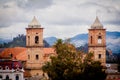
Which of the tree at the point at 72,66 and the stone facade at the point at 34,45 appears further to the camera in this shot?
the stone facade at the point at 34,45

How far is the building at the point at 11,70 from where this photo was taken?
41531mm

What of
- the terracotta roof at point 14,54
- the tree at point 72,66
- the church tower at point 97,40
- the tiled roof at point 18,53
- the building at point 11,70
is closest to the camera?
the tree at point 72,66

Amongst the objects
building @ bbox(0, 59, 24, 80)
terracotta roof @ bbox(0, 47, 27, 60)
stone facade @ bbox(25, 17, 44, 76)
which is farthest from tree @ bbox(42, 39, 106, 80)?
terracotta roof @ bbox(0, 47, 27, 60)

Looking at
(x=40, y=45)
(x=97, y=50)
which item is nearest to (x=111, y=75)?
(x=97, y=50)

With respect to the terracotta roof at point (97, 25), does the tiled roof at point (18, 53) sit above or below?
below

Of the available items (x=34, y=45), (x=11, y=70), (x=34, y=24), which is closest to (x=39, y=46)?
(x=34, y=45)

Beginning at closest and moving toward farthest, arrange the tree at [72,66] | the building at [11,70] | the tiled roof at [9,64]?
the tree at [72,66] → the building at [11,70] → the tiled roof at [9,64]

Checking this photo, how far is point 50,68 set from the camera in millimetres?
38469

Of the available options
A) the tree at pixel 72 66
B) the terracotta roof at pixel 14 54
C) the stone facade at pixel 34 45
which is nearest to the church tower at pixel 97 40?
the stone facade at pixel 34 45

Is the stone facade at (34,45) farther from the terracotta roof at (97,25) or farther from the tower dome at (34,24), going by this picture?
the terracotta roof at (97,25)

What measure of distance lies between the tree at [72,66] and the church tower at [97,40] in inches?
319

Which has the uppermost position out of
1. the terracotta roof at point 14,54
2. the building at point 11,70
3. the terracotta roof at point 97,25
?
the terracotta roof at point 97,25

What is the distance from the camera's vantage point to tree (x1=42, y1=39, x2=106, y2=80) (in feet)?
120

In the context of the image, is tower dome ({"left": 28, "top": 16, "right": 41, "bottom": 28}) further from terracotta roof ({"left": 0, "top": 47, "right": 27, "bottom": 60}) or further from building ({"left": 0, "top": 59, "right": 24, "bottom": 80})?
building ({"left": 0, "top": 59, "right": 24, "bottom": 80})
